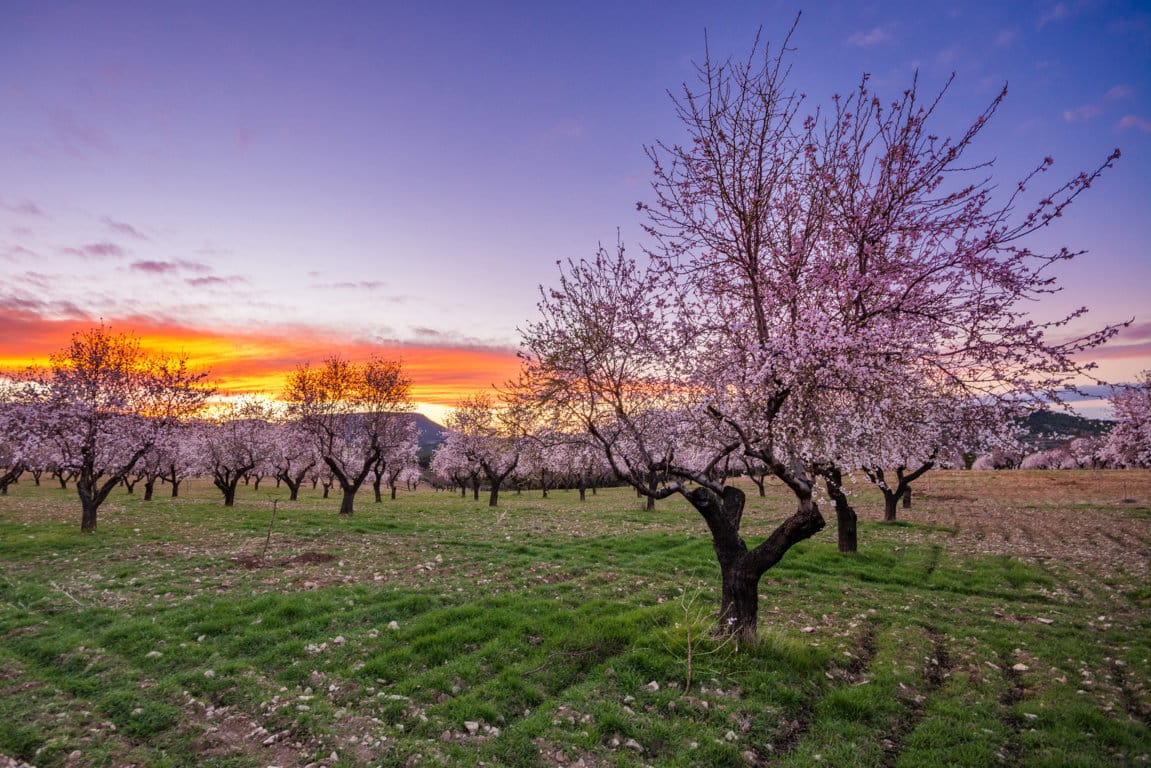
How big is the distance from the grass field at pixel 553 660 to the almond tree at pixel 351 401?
64.7ft

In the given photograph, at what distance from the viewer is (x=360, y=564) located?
20797 mm

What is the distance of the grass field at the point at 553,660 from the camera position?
8578 mm

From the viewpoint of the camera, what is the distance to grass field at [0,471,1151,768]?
8578 millimetres

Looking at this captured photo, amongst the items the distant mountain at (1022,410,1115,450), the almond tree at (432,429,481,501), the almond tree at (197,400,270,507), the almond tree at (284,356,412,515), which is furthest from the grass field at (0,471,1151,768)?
the almond tree at (432,429,481,501)

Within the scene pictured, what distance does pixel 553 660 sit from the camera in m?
11.5

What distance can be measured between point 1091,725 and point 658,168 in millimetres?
14185

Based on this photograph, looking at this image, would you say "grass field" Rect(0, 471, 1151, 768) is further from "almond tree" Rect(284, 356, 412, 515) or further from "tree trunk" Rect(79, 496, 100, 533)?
"almond tree" Rect(284, 356, 412, 515)

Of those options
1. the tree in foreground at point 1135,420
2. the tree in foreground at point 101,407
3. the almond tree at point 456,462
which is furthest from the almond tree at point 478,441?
the tree in foreground at point 1135,420

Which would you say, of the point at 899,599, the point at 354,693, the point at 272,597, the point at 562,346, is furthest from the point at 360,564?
the point at 899,599

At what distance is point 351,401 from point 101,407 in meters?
16.5

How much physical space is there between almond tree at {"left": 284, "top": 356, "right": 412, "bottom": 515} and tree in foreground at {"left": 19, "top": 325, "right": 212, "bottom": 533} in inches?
356

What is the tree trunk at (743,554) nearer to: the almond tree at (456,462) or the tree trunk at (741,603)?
the tree trunk at (741,603)

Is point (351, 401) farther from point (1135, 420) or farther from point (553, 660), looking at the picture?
point (1135, 420)

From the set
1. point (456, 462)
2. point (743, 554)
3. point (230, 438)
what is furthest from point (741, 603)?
point (456, 462)
